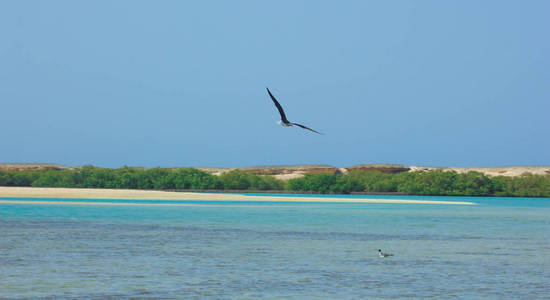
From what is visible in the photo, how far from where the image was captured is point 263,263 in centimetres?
2630

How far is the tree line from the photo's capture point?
165 meters

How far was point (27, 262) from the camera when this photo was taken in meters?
25.3

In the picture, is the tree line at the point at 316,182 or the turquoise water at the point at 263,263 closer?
the turquoise water at the point at 263,263

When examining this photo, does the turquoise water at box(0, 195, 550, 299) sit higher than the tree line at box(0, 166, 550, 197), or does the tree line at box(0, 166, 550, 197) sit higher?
the tree line at box(0, 166, 550, 197)

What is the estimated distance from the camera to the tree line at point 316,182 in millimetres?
165125

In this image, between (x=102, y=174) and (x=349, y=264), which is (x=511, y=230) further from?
(x=102, y=174)

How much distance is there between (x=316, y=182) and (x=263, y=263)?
148067 millimetres

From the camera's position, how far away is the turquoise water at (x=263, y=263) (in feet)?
67.3

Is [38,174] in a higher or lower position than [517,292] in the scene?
higher

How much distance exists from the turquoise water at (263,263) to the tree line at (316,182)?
12425 cm

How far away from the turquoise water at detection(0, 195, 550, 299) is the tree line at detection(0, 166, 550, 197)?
124246 mm

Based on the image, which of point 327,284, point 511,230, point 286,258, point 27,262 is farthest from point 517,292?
point 511,230

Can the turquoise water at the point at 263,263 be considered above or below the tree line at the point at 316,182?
below

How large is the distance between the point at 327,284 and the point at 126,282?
564 centimetres
